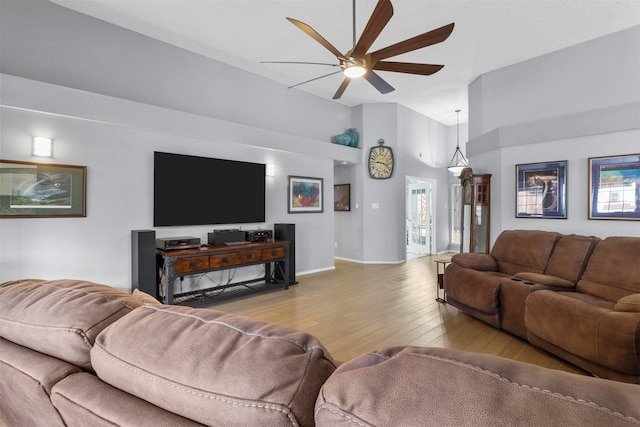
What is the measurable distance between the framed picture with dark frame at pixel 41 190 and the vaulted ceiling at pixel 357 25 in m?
1.94

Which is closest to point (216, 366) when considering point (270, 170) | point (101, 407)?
point (101, 407)

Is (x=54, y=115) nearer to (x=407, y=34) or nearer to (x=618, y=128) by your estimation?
(x=407, y=34)

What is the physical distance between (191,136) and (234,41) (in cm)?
144

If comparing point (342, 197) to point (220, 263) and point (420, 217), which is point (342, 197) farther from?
point (220, 263)

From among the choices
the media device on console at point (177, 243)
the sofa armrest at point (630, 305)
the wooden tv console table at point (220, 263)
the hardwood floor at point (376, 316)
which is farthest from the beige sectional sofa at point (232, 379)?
the media device on console at point (177, 243)

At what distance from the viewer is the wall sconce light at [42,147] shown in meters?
3.35

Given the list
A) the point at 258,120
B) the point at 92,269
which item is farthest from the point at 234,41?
the point at 92,269

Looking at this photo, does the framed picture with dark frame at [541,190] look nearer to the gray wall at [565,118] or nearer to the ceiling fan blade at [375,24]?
the gray wall at [565,118]

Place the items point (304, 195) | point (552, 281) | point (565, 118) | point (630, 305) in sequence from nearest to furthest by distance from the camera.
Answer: point (630, 305), point (552, 281), point (565, 118), point (304, 195)

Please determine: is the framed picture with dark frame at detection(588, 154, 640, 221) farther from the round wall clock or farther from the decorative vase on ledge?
the decorative vase on ledge

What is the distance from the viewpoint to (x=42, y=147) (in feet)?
11.1

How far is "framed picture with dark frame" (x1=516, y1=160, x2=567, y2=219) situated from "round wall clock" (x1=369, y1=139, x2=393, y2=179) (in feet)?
8.82

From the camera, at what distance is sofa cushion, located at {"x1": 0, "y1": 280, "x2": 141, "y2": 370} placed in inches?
28.8

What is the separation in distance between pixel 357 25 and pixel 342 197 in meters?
4.13
